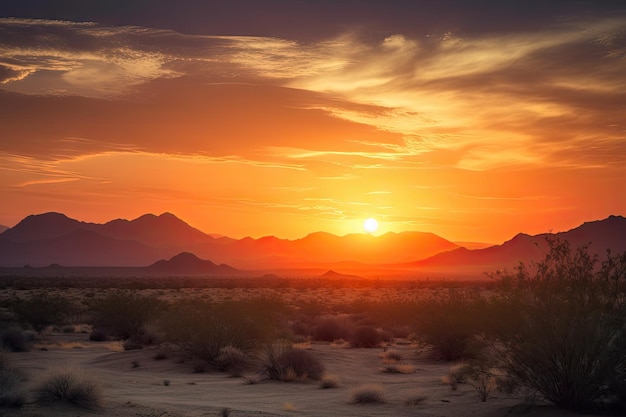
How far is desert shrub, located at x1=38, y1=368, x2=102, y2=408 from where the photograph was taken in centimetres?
1566

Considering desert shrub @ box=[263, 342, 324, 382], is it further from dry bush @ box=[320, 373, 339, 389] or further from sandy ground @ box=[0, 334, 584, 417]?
dry bush @ box=[320, 373, 339, 389]

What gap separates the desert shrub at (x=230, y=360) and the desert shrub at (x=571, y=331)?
12.8 metres

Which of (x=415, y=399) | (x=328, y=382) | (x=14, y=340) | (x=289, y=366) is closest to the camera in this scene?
(x=415, y=399)

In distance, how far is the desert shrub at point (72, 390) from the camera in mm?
15656

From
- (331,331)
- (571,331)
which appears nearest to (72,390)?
(571,331)

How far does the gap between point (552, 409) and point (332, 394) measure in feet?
23.4

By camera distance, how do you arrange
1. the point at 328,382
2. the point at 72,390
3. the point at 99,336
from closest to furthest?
the point at 72,390 < the point at 328,382 < the point at 99,336

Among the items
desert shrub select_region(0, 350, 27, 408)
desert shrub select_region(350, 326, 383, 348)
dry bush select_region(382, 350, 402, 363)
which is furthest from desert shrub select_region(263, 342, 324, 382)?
desert shrub select_region(350, 326, 383, 348)

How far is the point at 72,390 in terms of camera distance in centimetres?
1571

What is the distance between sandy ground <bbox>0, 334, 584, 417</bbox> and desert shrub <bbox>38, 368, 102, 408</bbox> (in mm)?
312

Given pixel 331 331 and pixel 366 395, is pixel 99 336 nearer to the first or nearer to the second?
pixel 331 331

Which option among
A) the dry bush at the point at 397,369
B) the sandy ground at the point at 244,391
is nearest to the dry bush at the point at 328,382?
the sandy ground at the point at 244,391

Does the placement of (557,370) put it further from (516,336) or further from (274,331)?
(274,331)

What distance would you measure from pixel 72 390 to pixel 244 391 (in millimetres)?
6921
